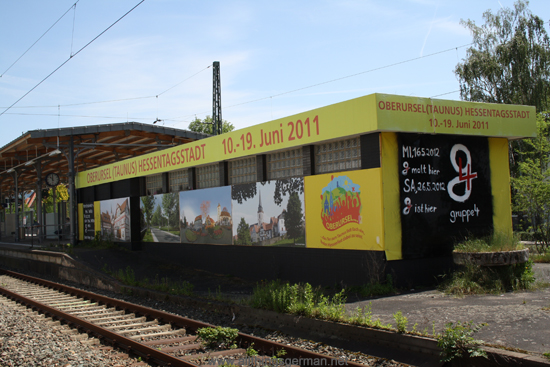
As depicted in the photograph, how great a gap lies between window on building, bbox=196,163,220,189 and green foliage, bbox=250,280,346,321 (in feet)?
23.3

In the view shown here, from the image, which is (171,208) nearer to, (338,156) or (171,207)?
(171,207)

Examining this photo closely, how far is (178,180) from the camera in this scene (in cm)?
1945

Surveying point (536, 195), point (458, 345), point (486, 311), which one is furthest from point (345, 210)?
point (536, 195)

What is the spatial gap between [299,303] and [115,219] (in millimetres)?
16821

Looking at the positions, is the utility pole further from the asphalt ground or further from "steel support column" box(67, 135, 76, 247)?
the asphalt ground

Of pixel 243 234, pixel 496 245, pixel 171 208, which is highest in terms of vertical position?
pixel 171 208

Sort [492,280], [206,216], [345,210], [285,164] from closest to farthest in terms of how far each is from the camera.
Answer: [492,280], [345,210], [285,164], [206,216]

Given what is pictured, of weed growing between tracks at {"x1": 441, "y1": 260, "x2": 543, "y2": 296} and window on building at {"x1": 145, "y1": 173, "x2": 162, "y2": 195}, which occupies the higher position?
window on building at {"x1": 145, "y1": 173, "x2": 162, "y2": 195}

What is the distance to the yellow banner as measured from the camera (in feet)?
35.5

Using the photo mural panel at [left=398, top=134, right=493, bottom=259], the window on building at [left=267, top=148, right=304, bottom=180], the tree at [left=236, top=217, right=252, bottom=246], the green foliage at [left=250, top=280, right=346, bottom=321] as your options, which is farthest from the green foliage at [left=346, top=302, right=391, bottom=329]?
the tree at [left=236, top=217, right=252, bottom=246]

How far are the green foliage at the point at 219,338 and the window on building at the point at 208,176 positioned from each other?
9325 millimetres

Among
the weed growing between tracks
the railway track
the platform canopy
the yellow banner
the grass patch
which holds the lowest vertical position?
the railway track

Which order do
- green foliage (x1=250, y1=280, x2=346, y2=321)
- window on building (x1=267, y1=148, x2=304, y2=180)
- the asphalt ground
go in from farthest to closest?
window on building (x1=267, y1=148, x2=304, y2=180) → green foliage (x1=250, y1=280, x2=346, y2=321) → the asphalt ground

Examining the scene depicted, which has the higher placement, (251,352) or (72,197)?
(72,197)
